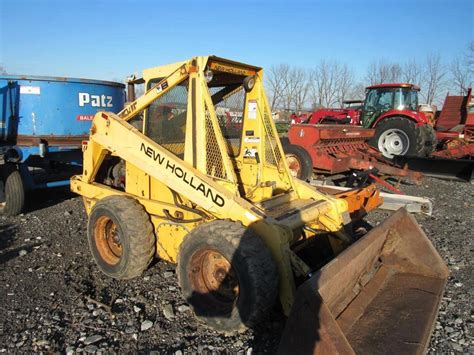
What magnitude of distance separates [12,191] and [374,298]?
5.67m

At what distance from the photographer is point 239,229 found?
3051 millimetres

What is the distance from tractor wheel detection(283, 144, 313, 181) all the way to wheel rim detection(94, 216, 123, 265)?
15.3 ft

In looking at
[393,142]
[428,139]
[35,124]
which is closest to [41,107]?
[35,124]

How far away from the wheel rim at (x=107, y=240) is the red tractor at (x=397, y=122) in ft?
30.5

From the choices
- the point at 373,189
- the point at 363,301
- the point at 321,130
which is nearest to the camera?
the point at 363,301

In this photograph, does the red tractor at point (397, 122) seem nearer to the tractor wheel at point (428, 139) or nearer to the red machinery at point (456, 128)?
the tractor wheel at point (428, 139)

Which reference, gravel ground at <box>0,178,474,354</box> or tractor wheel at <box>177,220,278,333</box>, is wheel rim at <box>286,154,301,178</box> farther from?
tractor wheel at <box>177,220,278,333</box>

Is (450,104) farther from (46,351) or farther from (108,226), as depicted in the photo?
(46,351)

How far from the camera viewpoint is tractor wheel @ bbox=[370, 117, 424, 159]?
10922 millimetres

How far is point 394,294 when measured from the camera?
11.1 ft

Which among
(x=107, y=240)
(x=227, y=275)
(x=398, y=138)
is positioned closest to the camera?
(x=227, y=275)

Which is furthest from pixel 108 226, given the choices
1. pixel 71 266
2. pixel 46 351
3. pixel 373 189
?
pixel 373 189

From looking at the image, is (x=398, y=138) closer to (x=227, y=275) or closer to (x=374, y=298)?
(x=374, y=298)

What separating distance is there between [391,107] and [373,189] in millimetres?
7546
